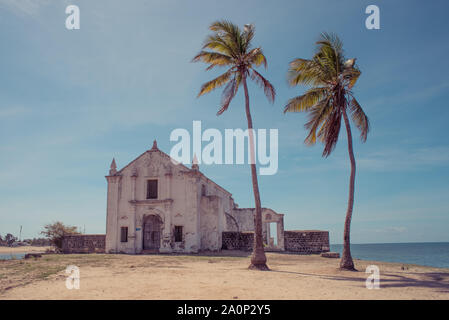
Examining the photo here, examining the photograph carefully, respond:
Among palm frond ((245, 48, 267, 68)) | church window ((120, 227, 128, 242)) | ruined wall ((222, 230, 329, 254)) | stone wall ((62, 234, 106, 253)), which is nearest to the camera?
palm frond ((245, 48, 267, 68))

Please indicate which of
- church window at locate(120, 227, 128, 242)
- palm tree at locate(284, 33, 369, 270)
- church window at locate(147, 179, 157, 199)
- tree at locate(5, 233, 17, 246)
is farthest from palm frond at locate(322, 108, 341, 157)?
tree at locate(5, 233, 17, 246)

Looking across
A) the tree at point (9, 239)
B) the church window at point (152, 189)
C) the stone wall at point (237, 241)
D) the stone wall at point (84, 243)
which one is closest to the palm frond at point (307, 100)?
the stone wall at point (237, 241)

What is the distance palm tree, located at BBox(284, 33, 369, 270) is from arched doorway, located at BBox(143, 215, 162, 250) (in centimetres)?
1613

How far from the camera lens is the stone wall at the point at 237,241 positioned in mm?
27359

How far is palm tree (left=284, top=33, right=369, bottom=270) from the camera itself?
1397cm

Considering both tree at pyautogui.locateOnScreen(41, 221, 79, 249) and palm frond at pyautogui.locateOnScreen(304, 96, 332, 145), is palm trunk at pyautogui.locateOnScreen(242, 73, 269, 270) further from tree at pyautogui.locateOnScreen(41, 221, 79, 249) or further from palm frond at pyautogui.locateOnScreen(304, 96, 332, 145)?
tree at pyautogui.locateOnScreen(41, 221, 79, 249)

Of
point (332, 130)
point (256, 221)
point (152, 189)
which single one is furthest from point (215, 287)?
point (152, 189)

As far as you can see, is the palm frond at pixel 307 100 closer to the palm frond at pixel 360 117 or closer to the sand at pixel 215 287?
the palm frond at pixel 360 117

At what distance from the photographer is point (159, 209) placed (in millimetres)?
26781

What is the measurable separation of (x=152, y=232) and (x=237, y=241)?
23.0 feet

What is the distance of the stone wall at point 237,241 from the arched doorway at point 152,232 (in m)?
5.43
